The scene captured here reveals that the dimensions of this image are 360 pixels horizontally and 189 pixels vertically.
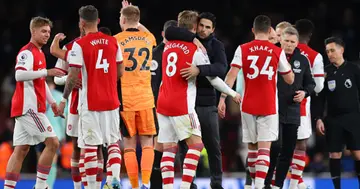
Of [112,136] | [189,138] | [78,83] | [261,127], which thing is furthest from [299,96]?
[78,83]

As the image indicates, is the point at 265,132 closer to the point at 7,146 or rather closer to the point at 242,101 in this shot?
the point at 242,101

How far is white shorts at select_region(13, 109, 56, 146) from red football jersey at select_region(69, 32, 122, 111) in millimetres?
897

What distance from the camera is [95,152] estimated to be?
35.1 ft

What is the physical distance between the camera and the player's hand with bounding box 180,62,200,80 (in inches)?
415

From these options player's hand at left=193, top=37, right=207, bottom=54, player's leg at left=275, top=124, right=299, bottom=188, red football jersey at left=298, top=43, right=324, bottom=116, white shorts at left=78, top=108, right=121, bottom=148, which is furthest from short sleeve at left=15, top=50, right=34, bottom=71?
red football jersey at left=298, top=43, right=324, bottom=116

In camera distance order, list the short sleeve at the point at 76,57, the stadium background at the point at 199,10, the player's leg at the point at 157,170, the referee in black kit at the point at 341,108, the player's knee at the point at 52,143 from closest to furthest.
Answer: the short sleeve at the point at 76,57, the player's knee at the point at 52,143, the player's leg at the point at 157,170, the referee in black kit at the point at 341,108, the stadium background at the point at 199,10

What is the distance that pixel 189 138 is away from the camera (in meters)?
10.6

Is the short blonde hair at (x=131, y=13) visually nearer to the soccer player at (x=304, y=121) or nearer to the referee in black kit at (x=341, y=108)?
the soccer player at (x=304, y=121)

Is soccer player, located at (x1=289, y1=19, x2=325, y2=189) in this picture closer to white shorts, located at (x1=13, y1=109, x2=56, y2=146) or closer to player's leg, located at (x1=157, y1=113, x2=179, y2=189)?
player's leg, located at (x1=157, y1=113, x2=179, y2=189)

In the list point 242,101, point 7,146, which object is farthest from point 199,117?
point 7,146

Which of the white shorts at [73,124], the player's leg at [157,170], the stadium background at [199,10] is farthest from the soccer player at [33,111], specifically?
the stadium background at [199,10]

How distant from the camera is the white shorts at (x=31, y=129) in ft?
37.1

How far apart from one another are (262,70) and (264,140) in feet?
2.89

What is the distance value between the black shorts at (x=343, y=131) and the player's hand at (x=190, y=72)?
327 cm
